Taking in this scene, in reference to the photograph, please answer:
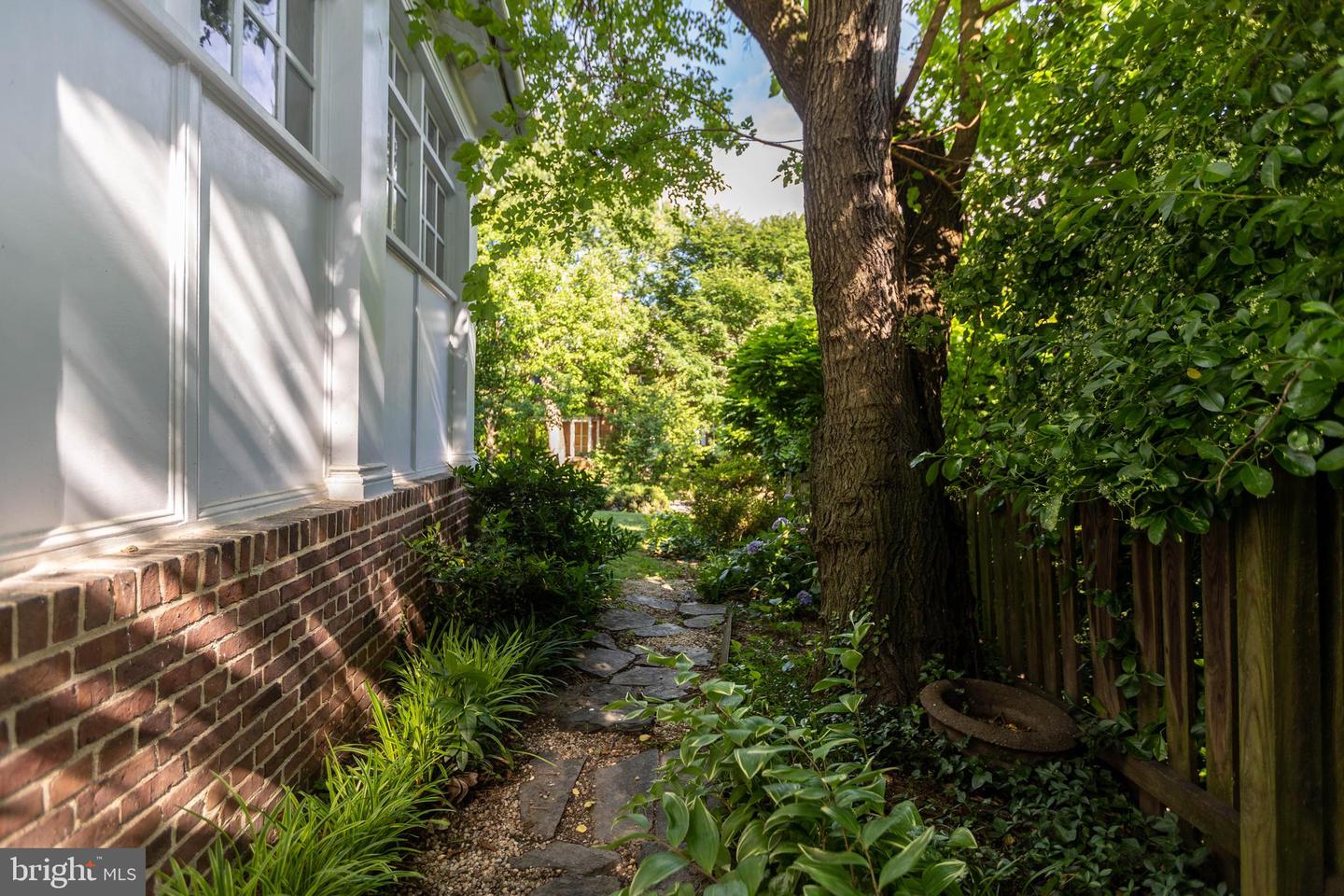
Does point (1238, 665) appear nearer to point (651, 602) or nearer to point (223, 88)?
point (223, 88)

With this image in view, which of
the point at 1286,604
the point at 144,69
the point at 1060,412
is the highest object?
the point at 144,69

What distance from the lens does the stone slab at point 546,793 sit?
8.38ft

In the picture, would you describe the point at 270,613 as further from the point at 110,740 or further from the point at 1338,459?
the point at 1338,459

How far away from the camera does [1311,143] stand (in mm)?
1426

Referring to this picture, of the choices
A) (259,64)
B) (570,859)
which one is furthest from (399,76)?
(570,859)

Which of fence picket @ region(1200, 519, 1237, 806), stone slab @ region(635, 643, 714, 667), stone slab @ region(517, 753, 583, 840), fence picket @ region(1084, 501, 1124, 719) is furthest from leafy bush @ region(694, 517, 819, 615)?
fence picket @ region(1200, 519, 1237, 806)

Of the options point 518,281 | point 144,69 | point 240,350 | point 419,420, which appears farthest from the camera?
point 518,281

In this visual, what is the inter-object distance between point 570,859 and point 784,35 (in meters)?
3.78

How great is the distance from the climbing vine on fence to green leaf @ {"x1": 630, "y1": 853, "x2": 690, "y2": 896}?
1260 millimetres

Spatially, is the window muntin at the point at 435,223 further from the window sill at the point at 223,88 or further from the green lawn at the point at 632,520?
the green lawn at the point at 632,520

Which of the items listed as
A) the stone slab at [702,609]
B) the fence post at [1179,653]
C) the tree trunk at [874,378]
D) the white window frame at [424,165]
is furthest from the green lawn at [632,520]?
the fence post at [1179,653]

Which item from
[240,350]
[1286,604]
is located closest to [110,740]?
[240,350]

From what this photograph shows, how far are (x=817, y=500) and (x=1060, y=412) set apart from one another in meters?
1.36

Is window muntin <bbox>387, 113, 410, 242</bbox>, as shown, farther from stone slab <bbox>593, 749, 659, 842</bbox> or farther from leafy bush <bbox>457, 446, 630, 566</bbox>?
stone slab <bbox>593, 749, 659, 842</bbox>
